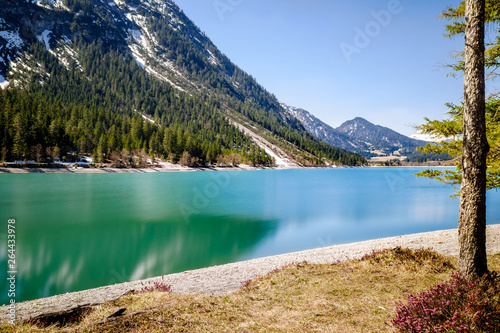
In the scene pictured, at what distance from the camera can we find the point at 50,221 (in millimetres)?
27391

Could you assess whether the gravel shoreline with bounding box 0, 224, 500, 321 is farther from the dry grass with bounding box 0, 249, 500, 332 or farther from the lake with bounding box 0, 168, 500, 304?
the lake with bounding box 0, 168, 500, 304

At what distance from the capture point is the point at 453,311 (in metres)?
5.21

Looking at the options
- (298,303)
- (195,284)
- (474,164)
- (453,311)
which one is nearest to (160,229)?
(195,284)

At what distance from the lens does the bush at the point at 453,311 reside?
16.0 feet

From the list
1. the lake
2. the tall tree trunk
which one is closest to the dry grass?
the tall tree trunk

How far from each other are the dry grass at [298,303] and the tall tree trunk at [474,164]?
2357 mm

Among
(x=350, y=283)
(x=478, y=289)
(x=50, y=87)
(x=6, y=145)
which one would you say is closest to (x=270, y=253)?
(x=350, y=283)

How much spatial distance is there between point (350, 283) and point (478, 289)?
4.20 m

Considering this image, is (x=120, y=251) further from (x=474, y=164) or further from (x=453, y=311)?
(x=474, y=164)

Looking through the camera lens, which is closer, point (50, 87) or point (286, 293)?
point (286, 293)

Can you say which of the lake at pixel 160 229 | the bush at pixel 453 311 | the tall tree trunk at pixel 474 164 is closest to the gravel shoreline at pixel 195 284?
the lake at pixel 160 229

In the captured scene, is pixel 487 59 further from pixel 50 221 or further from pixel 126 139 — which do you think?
pixel 126 139

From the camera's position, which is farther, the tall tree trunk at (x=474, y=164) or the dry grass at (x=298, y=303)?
the tall tree trunk at (x=474, y=164)

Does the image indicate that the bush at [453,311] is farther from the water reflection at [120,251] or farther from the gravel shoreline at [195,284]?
the water reflection at [120,251]
